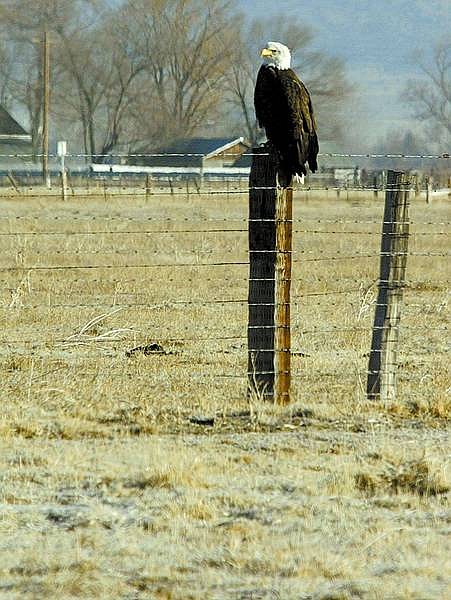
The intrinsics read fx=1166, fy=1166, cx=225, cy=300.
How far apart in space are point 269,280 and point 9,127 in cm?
6574

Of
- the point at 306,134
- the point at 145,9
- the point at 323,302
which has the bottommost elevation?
the point at 323,302

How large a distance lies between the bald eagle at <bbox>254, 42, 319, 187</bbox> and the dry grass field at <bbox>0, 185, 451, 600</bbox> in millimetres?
1527

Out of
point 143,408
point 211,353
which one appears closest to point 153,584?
point 143,408

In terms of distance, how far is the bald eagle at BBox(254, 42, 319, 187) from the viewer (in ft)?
23.7

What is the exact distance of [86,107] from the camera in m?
80.6

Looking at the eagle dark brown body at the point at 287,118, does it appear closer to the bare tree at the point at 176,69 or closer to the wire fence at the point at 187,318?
the wire fence at the point at 187,318

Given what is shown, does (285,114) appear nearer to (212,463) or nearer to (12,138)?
(212,463)

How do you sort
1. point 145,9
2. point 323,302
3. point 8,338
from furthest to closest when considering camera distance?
point 145,9, point 323,302, point 8,338

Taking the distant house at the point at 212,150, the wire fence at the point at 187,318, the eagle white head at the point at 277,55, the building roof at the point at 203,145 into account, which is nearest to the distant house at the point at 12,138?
the distant house at the point at 212,150

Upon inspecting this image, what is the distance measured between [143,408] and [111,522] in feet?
7.42

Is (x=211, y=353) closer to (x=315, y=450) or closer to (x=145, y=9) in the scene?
(x=315, y=450)

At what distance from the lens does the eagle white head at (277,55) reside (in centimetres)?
753

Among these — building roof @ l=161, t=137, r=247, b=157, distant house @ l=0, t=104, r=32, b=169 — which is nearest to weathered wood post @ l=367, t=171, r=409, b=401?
distant house @ l=0, t=104, r=32, b=169

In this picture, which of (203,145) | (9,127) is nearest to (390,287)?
(9,127)
